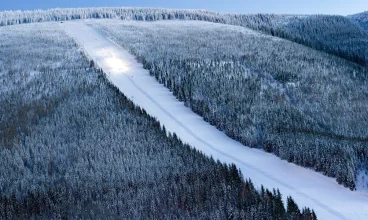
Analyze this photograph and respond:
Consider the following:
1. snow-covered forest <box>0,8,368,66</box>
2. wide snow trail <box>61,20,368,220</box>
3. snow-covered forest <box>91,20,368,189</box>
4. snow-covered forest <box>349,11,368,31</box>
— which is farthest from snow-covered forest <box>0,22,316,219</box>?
snow-covered forest <box>349,11,368,31</box>

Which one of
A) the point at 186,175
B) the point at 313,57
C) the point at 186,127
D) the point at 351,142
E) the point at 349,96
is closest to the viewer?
the point at 186,175

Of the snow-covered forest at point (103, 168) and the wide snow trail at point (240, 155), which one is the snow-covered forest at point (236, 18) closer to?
the wide snow trail at point (240, 155)

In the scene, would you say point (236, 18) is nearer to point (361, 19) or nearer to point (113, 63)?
point (361, 19)

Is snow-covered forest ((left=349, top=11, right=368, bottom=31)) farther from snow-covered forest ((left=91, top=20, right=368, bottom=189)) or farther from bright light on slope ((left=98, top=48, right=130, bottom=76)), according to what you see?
bright light on slope ((left=98, top=48, right=130, bottom=76))

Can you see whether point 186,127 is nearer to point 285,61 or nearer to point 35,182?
point 35,182

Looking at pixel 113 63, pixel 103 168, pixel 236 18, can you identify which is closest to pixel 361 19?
pixel 236 18

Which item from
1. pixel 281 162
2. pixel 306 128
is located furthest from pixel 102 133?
pixel 306 128

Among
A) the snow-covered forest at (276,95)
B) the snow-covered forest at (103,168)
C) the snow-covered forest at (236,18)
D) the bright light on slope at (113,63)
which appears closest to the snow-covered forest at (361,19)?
the snow-covered forest at (236,18)
